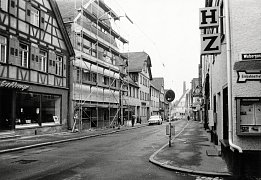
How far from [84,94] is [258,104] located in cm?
2092

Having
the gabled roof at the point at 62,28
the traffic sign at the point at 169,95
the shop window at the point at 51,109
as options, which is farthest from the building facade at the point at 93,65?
the traffic sign at the point at 169,95

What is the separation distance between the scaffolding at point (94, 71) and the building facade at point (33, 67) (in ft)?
5.28

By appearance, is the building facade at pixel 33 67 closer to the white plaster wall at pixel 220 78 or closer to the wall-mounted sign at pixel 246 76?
the white plaster wall at pixel 220 78

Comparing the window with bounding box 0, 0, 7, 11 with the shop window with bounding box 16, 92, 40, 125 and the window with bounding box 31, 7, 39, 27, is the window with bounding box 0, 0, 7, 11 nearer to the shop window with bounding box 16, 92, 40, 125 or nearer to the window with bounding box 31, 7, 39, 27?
the window with bounding box 31, 7, 39, 27

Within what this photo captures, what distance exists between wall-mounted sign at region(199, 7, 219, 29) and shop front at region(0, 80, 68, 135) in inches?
484

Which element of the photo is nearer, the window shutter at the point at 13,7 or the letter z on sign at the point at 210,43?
the letter z on sign at the point at 210,43

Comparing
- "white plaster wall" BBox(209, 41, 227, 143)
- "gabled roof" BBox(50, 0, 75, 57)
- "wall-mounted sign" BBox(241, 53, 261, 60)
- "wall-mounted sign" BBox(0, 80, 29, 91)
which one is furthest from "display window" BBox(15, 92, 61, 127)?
"wall-mounted sign" BBox(241, 53, 261, 60)

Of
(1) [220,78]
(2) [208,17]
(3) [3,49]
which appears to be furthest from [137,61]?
(2) [208,17]

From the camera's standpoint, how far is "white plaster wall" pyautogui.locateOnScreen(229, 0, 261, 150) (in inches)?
306

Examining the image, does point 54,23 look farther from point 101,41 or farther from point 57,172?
point 57,172

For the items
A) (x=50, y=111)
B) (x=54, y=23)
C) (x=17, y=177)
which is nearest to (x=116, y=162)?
(x=17, y=177)

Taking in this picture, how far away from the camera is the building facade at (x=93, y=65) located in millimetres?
26453

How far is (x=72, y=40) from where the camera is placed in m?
26.8

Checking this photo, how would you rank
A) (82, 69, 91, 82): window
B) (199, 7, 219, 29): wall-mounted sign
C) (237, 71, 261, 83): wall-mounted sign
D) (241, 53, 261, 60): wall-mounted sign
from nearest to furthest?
(237, 71, 261, 83): wall-mounted sign
(241, 53, 261, 60): wall-mounted sign
(199, 7, 219, 29): wall-mounted sign
(82, 69, 91, 82): window
